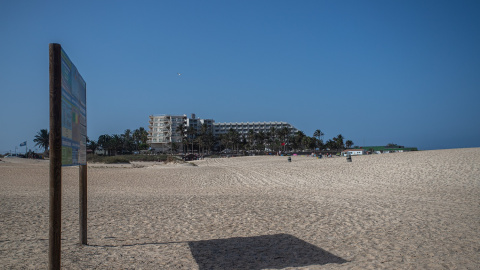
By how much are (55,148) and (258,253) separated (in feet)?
12.1

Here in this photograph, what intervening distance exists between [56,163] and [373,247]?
5258mm

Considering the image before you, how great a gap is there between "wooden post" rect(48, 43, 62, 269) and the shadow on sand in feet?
6.99

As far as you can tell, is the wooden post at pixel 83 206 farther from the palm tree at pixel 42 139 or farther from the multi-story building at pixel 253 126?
the multi-story building at pixel 253 126

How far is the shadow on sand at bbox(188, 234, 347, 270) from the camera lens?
530 centimetres

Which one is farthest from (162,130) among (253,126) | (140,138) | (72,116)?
(72,116)

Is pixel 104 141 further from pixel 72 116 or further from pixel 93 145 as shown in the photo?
pixel 72 116

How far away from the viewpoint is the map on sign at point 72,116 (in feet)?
13.3

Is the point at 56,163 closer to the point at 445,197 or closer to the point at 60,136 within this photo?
the point at 60,136

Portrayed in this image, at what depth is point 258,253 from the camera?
19.3 ft

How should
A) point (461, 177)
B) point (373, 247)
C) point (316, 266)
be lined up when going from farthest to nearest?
point (461, 177), point (373, 247), point (316, 266)

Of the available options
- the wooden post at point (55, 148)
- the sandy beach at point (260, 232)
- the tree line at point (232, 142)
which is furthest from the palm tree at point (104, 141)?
the wooden post at point (55, 148)

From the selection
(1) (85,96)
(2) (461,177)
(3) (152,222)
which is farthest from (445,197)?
(1) (85,96)

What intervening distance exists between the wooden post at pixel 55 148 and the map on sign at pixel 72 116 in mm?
199

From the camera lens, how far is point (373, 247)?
6.12 m
